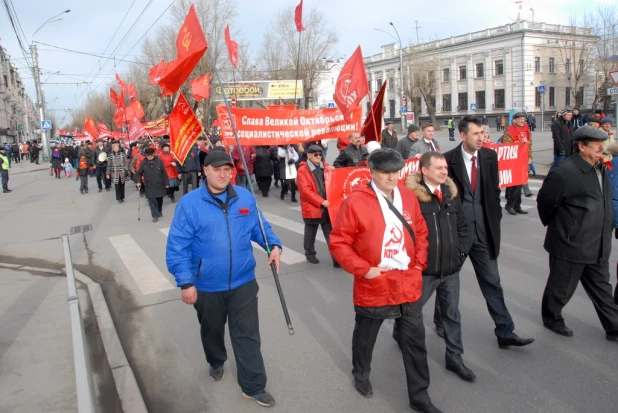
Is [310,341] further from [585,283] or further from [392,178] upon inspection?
[585,283]

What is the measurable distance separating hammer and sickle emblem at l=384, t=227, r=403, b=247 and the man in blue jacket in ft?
2.81

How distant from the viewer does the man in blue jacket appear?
3432 millimetres

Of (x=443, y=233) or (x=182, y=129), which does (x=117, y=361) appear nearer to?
(x=443, y=233)

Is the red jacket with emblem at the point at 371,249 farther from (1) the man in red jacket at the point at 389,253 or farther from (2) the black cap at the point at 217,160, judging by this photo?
(2) the black cap at the point at 217,160

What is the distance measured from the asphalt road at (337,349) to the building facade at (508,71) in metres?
50.2

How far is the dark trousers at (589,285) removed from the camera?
4250 millimetres

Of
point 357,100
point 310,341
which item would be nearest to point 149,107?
point 357,100

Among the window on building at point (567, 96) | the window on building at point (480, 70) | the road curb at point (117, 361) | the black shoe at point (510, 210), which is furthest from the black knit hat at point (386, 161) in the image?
the window on building at point (567, 96)

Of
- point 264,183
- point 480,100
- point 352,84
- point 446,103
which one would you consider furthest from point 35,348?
point 446,103

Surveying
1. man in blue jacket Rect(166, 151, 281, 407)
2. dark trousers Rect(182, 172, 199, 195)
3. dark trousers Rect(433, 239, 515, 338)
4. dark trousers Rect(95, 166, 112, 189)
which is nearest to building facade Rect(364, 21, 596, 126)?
dark trousers Rect(95, 166, 112, 189)

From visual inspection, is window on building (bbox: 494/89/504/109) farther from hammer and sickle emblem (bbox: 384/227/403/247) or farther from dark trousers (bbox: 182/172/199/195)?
hammer and sickle emblem (bbox: 384/227/403/247)

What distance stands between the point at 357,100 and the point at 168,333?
197 inches

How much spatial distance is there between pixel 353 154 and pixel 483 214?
3.46 m

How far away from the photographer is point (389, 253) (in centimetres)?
324
